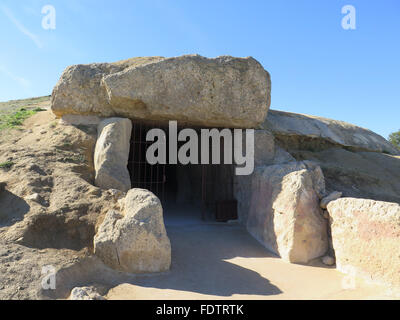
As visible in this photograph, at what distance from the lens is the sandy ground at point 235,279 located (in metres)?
3.11

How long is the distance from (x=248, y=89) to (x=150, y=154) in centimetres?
307

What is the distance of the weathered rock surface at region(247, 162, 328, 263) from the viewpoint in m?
4.04

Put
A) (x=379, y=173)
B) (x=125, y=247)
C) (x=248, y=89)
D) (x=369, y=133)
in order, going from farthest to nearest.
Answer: (x=369, y=133) → (x=379, y=173) → (x=248, y=89) → (x=125, y=247)

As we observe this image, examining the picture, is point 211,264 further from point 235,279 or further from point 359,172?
point 359,172

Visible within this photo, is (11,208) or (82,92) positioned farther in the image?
(82,92)

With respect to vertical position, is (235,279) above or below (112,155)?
below

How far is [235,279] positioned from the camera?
140 inches

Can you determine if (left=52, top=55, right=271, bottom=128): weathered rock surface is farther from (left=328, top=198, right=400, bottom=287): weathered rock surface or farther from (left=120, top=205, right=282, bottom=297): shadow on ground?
(left=328, top=198, right=400, bottom=287): weathered rock surface

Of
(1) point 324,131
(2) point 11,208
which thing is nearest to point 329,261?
(2) point 11,208

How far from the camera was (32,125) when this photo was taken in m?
6.29

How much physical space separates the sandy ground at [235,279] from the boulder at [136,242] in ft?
0.60

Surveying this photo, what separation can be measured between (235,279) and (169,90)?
3.47m
